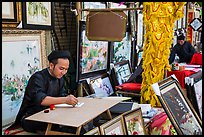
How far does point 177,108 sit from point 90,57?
6.70ft

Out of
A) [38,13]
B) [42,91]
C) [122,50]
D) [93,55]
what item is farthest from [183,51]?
[42,91]

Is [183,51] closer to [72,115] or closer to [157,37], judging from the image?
[157,37]

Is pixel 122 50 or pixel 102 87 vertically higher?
pixel 122 50

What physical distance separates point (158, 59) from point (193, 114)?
118 centimetres

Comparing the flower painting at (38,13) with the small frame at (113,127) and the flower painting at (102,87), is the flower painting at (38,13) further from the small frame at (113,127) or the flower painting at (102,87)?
the small frame at (113,127)

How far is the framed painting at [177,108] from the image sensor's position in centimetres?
143

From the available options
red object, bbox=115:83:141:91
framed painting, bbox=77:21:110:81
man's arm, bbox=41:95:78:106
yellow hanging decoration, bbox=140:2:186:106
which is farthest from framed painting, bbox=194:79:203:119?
framed painting, bbox=77:21:110:81

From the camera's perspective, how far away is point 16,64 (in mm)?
2576

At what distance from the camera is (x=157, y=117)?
2053 mm

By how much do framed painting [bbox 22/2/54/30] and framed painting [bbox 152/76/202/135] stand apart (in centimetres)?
158

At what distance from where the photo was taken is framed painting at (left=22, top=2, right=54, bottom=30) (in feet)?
8.78

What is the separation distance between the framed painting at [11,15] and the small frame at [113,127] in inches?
56.2

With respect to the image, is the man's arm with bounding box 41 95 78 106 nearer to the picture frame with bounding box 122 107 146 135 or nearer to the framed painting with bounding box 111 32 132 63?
the picture frame with bounding box 122 107 146 135

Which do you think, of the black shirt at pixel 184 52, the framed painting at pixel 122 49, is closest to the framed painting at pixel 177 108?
the framed painting at pixel 122 49
